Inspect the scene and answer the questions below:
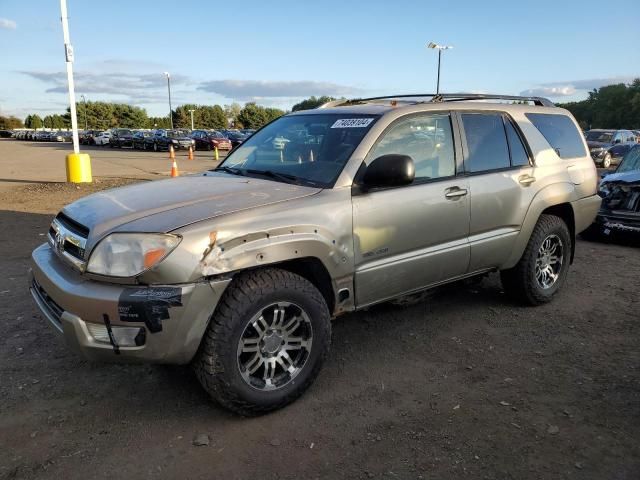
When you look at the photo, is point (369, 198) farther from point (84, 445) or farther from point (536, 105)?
point (536, 105)

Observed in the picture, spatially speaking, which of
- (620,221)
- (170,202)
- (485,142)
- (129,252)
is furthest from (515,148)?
(620,221)

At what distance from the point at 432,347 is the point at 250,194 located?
1853mm

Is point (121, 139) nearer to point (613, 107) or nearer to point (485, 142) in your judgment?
point (485, 142)

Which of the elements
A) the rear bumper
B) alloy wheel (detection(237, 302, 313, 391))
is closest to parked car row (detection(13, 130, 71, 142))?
the rear bumper

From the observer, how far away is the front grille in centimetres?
289

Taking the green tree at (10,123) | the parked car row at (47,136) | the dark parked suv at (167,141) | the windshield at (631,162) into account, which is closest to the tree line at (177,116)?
the parked car row at (47,136)

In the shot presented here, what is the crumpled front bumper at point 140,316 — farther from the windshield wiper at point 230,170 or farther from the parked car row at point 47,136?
the parked car row at point 47,136

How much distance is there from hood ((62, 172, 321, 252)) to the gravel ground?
85 cm

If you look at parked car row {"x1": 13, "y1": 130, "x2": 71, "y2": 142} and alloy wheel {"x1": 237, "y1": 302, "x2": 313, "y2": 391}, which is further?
parked car row {"x1": 13, "y1": 130, "x2": 71, "y2": 142}

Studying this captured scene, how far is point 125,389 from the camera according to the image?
11.0 feet

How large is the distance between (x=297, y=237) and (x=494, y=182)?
195cm

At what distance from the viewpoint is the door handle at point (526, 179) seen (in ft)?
14.3

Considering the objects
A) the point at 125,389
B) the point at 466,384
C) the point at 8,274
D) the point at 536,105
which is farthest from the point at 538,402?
the point at 8,274

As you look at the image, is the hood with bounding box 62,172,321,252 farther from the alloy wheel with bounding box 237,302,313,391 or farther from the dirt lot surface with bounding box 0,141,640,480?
the dirt lot surface with bounding box 0,141,640,480
